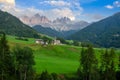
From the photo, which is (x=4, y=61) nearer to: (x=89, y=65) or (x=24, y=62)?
(x=24, y=62)

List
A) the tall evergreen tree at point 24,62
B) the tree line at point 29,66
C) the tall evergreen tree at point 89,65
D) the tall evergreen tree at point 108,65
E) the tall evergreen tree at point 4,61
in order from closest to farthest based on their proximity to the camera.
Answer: the tall evergreen tree at point 4,61 → the tree line at point 29,66 → the tall evergreen tree at point 24,62 → the tall evergreen tree at point 108,65 → the tall evergreen tree at point 89,65

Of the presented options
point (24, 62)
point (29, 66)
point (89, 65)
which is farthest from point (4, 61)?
point (89, 65)

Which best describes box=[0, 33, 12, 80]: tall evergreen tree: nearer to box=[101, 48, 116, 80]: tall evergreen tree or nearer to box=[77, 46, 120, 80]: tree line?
box=[77, 46, 120, 80]: tree line

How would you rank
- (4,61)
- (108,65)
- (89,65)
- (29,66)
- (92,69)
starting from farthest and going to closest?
(108,65) → (92,69) → (89,65) → (29,66) → (4,61)

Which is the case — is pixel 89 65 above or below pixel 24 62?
below

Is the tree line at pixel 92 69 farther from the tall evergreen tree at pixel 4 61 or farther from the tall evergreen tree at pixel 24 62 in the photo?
the tall evergreen tree at pixel 4 61

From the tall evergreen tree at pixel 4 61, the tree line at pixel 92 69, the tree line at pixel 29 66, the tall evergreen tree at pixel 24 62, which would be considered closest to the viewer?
the tall evergreen tree at pixel 4 61

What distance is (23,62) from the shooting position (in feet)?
334

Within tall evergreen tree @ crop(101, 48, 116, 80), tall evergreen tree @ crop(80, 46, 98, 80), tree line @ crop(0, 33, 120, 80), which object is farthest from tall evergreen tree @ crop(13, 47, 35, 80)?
tall evergreen tree @ crop(101, 48, 116, 80)

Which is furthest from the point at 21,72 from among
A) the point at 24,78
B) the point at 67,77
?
the point at 67,77

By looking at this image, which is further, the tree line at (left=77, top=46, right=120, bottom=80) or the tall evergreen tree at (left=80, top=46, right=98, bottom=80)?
the tall evergreen tree at (left=80, top=46, right=98, bottom=80)

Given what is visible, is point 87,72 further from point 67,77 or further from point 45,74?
point 45,74

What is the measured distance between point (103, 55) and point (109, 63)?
4209mm

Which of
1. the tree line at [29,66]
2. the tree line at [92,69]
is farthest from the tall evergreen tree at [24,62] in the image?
the tree line at [92,69]
